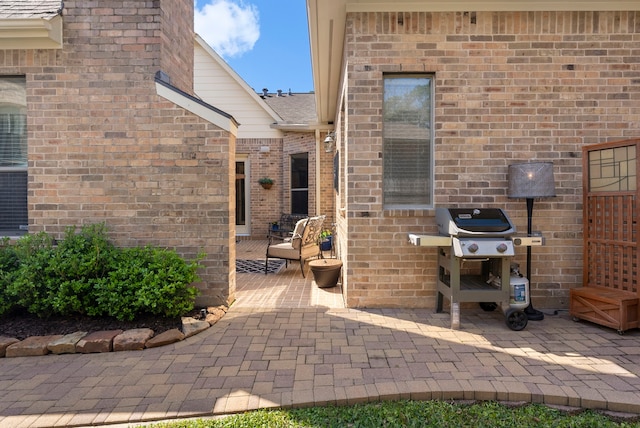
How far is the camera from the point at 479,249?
11.3 ft

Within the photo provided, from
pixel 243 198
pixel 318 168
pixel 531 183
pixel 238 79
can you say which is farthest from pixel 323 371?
pixel 238 79

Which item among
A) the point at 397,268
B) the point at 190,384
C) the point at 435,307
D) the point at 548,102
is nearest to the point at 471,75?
the point at 548,102

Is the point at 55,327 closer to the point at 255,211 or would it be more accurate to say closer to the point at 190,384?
the point at 190,384

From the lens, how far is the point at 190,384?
261cm

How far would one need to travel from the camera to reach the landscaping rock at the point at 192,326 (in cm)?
353

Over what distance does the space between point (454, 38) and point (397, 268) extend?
113 inches

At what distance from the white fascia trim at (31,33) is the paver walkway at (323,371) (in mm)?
3517

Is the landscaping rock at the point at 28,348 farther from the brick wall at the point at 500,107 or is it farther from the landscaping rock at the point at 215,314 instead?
the brick wall at the point at 500,107

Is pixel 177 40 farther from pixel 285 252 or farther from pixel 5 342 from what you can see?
pixel 5 342

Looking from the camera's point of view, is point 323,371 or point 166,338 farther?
point 166,338

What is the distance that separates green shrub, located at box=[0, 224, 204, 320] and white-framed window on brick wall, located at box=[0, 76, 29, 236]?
77 centimetres

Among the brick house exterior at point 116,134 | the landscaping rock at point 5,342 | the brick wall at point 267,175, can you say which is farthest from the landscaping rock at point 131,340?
the brick wall at point 267,175

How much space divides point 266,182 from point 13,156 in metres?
6.65

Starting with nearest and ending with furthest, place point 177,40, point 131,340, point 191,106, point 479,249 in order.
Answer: point 131,340 → point 479,249 → point 191,106 → point 177,40
